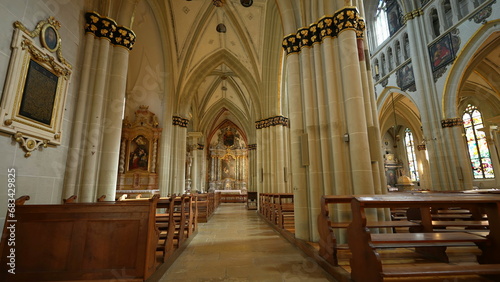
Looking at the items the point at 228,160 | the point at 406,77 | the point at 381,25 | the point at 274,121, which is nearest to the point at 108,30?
the point at 274,121

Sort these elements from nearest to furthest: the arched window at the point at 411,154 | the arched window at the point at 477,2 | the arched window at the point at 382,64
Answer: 1. the arched window at the point at 477,2
2. the arched window at the point at 382,64
3. the arched window at the point at 411,154

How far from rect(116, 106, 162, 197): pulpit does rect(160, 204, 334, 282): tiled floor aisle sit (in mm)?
5882

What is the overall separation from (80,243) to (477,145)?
2132 centimetres

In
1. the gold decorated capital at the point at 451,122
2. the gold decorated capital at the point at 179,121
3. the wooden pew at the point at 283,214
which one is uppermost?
the gold decorated capital at the point at 179,121

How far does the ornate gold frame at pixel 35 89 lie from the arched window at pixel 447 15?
14.8 metres

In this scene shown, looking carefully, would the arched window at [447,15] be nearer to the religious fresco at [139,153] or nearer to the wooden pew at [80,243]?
the wooden pew at [80,243]

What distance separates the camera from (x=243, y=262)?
3631mm

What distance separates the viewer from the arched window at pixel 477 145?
15.0 m

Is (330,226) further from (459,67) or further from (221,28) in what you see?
(459,67)

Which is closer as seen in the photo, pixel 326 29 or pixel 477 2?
pixel 326 29

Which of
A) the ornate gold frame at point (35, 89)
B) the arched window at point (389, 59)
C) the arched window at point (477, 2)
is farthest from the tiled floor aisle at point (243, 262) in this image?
the arched window at point (389, 59)

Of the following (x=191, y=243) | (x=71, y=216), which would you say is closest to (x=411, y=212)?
(x=191, y=243)

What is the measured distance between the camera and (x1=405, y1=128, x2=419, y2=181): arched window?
23.2m

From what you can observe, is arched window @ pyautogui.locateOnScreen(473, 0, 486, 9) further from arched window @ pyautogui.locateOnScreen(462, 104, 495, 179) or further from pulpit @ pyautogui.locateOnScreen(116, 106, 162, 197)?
pulpit @ pyautogui.locateOnScreen(116, 106, 162, 197)
